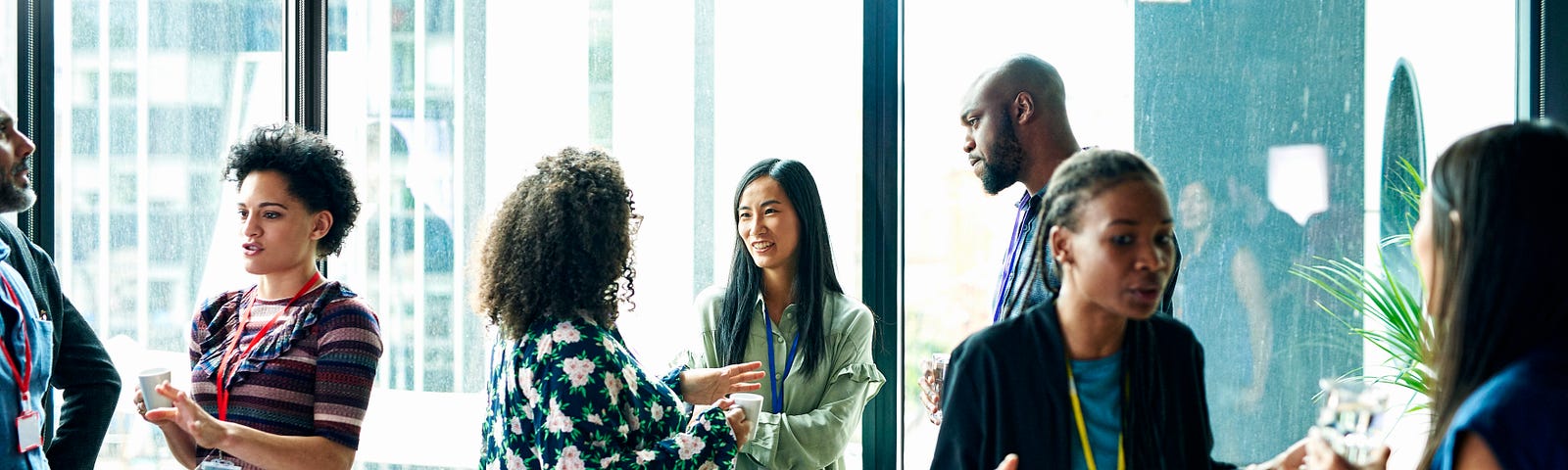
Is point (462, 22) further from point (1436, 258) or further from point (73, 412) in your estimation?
point (1436, 258)

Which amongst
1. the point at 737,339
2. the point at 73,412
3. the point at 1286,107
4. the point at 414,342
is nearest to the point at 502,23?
the point at 414,342

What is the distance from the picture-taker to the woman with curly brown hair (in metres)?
1.86

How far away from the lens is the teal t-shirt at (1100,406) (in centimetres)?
146

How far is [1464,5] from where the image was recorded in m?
3.03

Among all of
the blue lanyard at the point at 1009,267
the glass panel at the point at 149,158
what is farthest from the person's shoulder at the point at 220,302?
the blue lanyard at the point at 1009,267

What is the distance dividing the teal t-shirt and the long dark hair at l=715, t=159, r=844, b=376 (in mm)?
1330

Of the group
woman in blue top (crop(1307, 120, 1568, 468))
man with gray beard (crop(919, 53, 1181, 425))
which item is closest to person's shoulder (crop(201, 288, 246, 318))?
man with gray beard (crop(919, 53, 1181, 425))

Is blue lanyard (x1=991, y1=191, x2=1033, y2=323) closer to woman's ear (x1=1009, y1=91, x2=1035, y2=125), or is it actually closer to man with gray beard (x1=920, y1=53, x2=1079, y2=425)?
man with gray beard (x1=920, y1=53, x2=1079, y2=425)

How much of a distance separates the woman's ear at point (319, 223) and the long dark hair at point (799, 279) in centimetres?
100

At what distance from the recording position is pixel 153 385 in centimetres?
204

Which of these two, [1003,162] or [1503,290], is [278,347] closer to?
[1003,162]

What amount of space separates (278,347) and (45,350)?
1.46 feet

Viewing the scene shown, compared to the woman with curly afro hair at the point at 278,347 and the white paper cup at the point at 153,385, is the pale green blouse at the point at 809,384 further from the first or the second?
the white paper cup at the point at 153,385

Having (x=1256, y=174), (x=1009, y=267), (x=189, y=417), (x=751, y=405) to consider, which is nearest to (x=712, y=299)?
(x=751, y=405)
